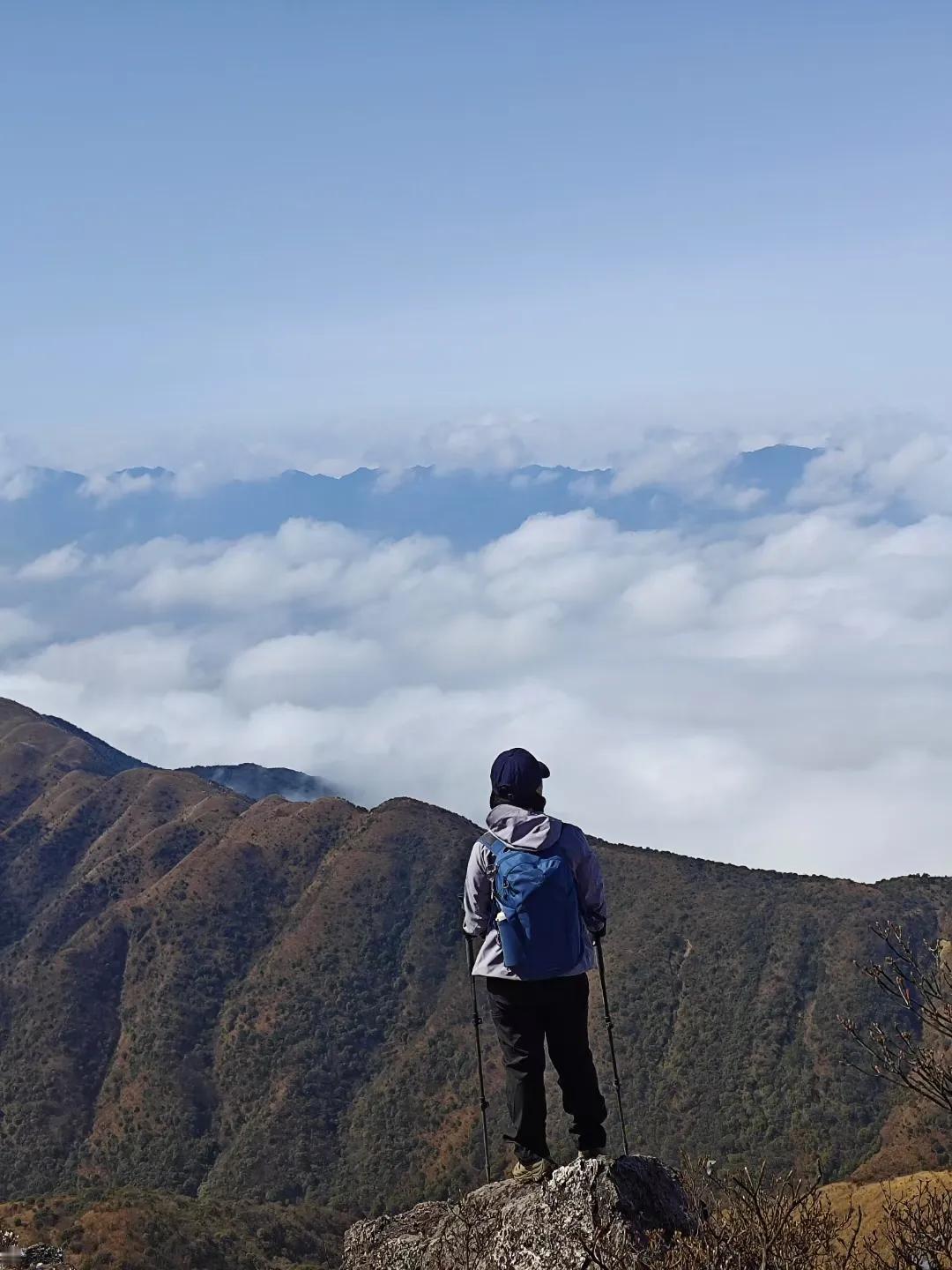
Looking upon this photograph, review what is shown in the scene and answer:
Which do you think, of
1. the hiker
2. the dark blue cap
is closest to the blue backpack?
the hiker

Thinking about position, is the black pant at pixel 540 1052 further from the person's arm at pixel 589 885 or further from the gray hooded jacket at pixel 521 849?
the person's arm at pixel 589 885

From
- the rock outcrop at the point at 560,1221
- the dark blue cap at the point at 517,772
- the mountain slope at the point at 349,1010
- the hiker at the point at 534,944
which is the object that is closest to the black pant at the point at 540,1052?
the hiker at the point at 534,944

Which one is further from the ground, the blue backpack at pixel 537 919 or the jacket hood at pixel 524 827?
the jacket hood at pixel 524 827

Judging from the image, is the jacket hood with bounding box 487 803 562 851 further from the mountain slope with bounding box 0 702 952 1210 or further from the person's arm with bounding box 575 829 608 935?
the mountain slope with bounding box 0 702 952 1210

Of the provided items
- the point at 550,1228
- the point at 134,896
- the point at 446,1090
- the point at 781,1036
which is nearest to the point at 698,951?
the point at 781,1036

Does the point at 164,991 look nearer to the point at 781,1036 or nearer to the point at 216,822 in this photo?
the point at 216,822

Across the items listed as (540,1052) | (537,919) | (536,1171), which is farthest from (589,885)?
(536,1171)
